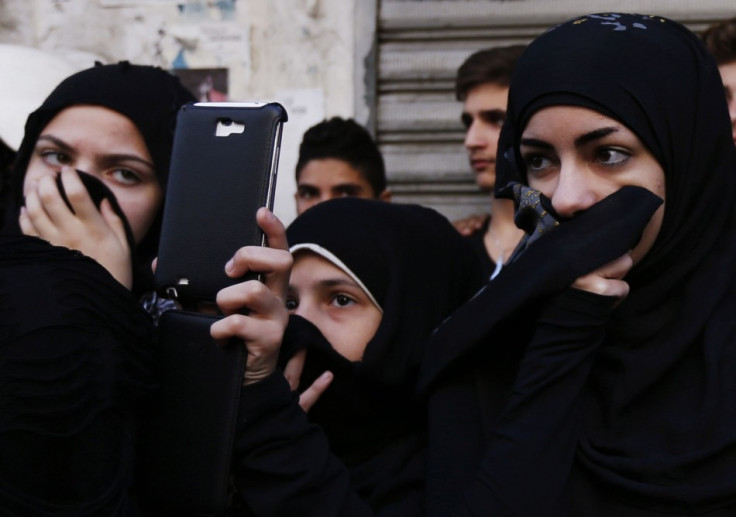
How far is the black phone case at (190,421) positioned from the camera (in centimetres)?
147

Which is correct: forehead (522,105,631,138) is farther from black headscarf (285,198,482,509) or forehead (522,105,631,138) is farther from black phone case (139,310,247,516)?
black phone case (139,310,247,516)

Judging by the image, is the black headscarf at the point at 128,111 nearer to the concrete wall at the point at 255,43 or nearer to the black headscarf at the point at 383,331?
the black headscarf at the point at 383,331

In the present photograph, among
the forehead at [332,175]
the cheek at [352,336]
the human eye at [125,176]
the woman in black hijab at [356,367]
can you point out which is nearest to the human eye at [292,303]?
the woman in black hijab at [356,367]

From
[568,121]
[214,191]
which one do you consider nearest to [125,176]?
[214,191]

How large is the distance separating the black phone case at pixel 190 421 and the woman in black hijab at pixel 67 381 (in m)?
0.05

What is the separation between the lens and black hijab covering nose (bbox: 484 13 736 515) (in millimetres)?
1487

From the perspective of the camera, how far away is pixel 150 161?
204cm

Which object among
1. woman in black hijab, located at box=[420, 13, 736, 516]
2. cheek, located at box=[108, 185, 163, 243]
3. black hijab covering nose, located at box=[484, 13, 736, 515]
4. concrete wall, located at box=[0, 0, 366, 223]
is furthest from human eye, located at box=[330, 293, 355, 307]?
concrete wall, located at box=[0, 0, 366, 223]

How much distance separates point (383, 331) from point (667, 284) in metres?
0.57

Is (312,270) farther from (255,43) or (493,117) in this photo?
(255,43)

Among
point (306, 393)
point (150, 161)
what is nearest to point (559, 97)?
point (306, 393)

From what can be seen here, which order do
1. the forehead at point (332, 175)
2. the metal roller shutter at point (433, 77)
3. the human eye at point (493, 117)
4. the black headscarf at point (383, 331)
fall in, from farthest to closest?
the metal roller shutter at point (433, 77) → the forehead at point (332, 175) → the human eye at point (493, 117) → the black headscarf at point (383, 331)

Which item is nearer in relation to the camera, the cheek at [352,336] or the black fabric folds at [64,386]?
the black fabric folds at [64,386]

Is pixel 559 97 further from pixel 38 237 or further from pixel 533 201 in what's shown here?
pixel 38 237
